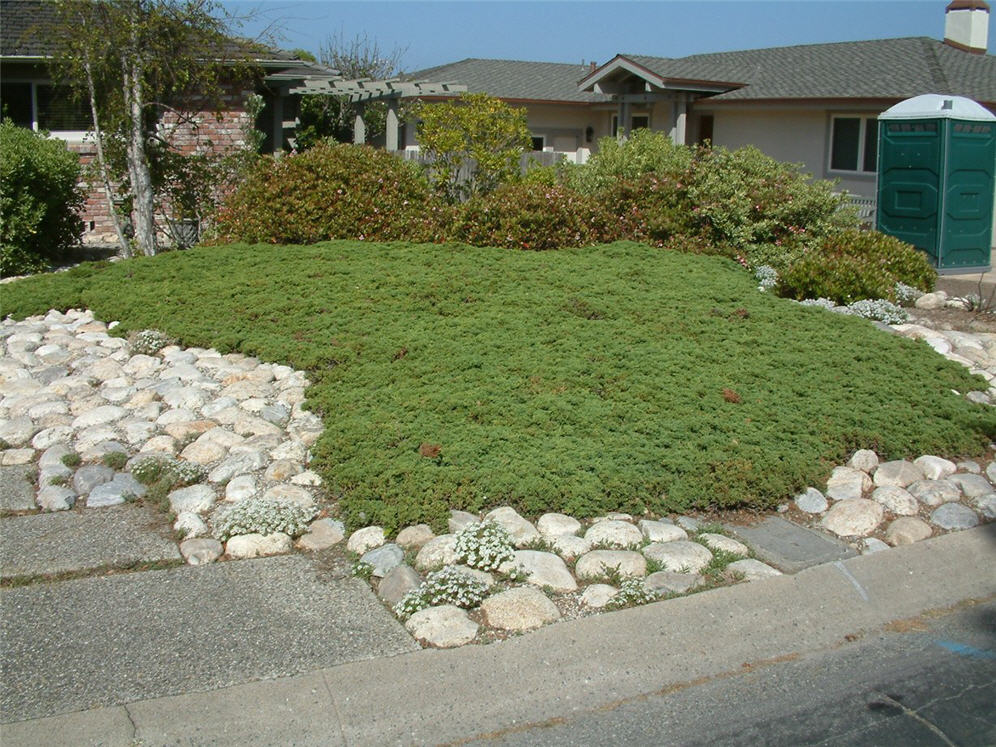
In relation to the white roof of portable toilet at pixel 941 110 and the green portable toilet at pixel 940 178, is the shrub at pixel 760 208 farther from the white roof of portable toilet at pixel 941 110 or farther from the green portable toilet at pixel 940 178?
the white roof of portable toilet at pixel 941 110

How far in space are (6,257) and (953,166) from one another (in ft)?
36.2

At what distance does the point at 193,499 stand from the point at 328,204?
21.3 ft

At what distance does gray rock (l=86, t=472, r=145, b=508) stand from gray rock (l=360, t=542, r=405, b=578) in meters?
1.59

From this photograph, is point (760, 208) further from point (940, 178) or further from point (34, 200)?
point (34, 200)

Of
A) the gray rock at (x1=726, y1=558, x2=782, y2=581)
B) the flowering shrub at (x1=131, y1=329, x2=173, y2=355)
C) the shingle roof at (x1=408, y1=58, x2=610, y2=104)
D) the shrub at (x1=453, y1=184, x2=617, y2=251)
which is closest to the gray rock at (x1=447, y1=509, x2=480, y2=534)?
the gray rock at (x1=726, y1=558, x2=782, y2=581)

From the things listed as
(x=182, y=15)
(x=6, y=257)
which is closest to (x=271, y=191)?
(x=182, y=15)

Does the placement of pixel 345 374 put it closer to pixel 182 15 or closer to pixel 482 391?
pixel 482 391

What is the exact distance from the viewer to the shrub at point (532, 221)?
1143cm

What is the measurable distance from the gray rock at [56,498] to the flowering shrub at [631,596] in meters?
3.08

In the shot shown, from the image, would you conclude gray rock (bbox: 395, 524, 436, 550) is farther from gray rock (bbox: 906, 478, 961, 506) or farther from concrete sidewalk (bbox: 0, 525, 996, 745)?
gray rock (bbox: 906, 478, 961, 506)

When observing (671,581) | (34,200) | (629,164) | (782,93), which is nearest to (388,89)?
(629,164)

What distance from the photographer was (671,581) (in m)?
4.89

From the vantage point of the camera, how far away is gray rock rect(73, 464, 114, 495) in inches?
234

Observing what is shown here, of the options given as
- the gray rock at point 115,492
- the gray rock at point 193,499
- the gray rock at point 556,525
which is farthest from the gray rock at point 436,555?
the gray rock at point 115,492
